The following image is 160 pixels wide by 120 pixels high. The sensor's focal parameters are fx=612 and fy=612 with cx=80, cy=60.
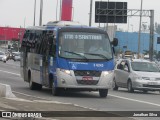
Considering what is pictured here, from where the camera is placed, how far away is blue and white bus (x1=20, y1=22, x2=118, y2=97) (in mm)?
23344

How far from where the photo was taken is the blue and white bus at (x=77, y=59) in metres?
23.3

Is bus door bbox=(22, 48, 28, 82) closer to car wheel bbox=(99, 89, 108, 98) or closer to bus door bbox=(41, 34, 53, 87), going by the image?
bus door bbox=(41, 34, 53, 87)

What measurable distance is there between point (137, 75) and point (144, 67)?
1.22 m

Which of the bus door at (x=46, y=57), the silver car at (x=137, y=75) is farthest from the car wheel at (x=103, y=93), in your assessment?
the silver car at (x=137, y=75)

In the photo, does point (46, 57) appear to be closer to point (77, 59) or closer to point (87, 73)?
point (77, 59)

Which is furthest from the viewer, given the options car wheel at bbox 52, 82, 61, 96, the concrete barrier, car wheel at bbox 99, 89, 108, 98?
car wheel at bbox 99, 89, 108, 98

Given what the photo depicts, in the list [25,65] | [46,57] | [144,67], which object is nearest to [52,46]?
[46,57]

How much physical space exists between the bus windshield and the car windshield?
5601 mm

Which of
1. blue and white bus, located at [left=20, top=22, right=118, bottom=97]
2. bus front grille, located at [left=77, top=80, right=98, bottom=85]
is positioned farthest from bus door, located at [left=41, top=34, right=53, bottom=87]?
bus front grille, located at [left=77, top=80, right=98, bottom=85]

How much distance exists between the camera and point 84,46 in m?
23.8

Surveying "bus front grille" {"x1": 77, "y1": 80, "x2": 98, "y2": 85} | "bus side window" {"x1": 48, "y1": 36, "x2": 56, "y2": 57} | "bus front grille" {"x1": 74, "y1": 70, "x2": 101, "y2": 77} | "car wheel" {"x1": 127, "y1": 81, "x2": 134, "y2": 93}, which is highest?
"bus side window" {"x1": 48, "y1": 36, "x2": 56, "y2": 57}

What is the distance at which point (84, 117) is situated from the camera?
566 inches

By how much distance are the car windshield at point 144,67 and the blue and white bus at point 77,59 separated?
4.67 m

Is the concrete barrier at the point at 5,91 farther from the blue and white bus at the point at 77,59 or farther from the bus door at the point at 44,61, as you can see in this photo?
the bus door at the point at 44,61
